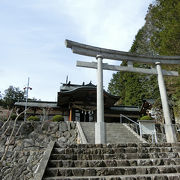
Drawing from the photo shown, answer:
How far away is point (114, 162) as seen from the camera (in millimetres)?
4090

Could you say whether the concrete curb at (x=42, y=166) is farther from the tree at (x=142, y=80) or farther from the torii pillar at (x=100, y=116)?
the tree at (x=142, y=80)

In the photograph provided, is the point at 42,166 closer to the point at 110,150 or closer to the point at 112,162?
the point at 112,162

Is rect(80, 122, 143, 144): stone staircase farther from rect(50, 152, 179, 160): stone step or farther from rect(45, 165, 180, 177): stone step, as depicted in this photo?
rect(45, 165, 180, 177): stone step

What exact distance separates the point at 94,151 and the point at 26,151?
6919 millimetres

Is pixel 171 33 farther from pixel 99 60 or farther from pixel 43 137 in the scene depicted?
pixel 43 137

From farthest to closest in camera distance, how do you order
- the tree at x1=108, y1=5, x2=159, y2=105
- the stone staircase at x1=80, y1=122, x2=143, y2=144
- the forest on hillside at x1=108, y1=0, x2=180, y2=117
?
the tree at x1=108, y1=5, x2=159, y2=105, the forest on hillside at x1=108, y1=0, x2=180, y2=117, the stone staircase at x1=80, y1=122, x2=143, y2=144

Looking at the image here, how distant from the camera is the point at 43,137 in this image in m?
11.3

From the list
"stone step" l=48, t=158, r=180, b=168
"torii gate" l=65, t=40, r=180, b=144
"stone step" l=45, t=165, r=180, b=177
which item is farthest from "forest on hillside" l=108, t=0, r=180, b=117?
"stone step" l=45, t=165, r=180, b=177

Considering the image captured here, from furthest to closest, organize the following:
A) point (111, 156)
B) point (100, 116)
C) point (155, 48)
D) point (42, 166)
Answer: point (155, 48), point (100, 116), point (111, 156), point (42, 166)

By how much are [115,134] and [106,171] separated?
277 inches

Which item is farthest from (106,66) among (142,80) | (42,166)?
(142,80)

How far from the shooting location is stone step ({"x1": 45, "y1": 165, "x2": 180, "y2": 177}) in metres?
3.57

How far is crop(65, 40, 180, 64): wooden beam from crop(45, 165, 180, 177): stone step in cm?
501

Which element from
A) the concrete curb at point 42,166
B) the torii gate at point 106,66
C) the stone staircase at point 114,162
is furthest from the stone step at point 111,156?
the torii gate at point 106,66
